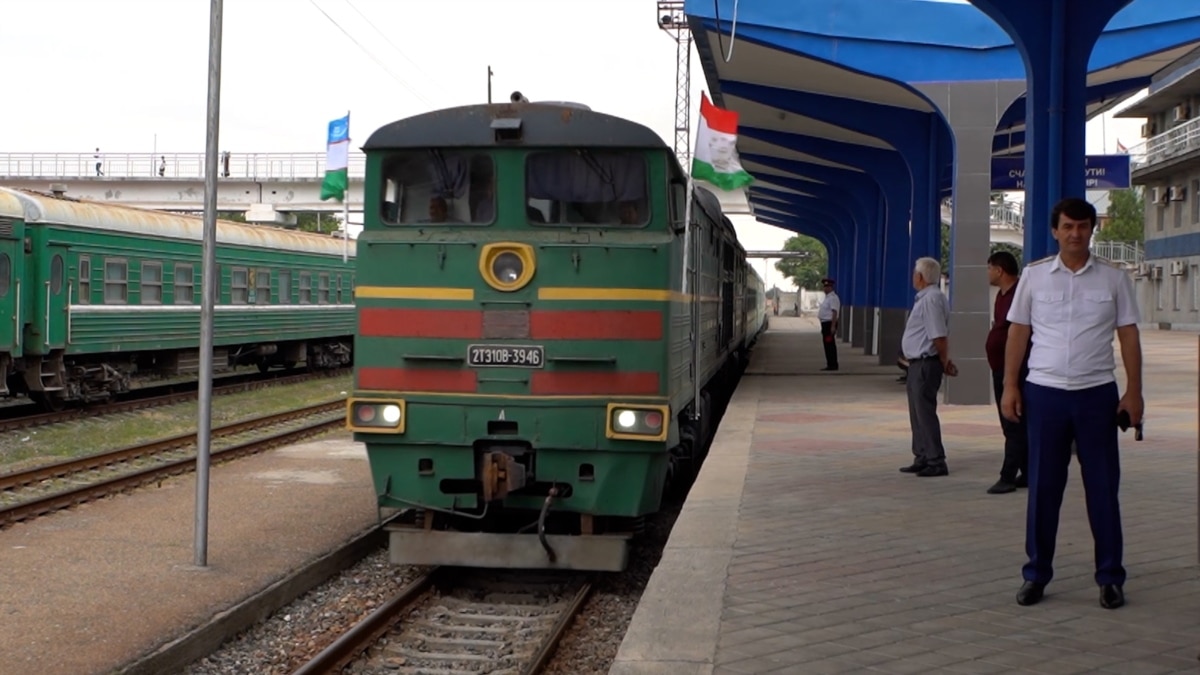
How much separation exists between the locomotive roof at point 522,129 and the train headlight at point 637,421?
1712 mm

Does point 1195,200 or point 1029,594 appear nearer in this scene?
point 1029,594

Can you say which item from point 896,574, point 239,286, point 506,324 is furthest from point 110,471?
point 239,286

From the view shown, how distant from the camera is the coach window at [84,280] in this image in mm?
19188

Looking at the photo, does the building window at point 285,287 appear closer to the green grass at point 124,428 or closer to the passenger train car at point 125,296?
the passenger train car at point 125,296

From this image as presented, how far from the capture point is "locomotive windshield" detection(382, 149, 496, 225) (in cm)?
884

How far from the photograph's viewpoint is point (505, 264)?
857 centimetres

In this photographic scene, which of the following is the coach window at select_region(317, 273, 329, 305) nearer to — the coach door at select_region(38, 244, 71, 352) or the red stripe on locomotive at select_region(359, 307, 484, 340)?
the coach door at select_region(38, 244, 71, 352)

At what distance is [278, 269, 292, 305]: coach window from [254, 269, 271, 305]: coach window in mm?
616

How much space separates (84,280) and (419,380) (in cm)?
1251

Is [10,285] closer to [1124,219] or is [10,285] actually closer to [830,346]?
[830,346]

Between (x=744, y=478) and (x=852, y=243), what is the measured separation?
36544mm

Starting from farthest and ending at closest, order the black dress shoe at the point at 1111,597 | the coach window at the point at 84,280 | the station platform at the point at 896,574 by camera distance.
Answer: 1. the coach window at the point at 84,280
2. the black dress shoe at the point at 1111,597
3. the station platform at the point at 896,574

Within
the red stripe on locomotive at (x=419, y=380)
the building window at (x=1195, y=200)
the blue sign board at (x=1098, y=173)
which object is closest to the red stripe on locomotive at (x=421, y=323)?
the red stripe on locomotive at (x=419, y=380)

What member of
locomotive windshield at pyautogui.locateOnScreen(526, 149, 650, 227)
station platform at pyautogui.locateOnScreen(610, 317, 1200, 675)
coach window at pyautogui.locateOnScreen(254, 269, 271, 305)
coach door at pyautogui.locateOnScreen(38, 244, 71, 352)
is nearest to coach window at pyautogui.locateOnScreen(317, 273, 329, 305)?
coach window at pyautogui.locateOnScreen(254, 269, 271, 305)
